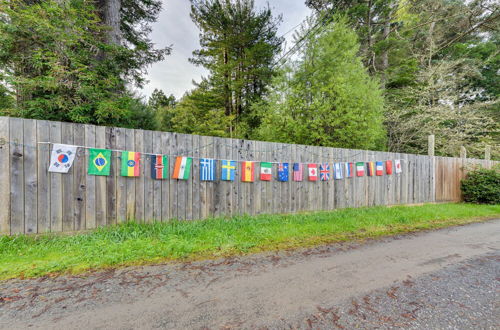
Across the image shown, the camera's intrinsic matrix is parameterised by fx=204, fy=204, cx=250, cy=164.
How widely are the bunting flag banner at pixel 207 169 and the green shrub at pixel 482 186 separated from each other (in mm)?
9454

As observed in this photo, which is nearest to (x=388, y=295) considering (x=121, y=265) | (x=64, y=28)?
(x=121, y=265)

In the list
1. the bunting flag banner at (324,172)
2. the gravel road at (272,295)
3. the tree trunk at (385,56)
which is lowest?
the gravel road at (272,295)

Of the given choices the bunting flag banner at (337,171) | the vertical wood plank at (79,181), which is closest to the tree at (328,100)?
the bunting flag banner at (337,171)

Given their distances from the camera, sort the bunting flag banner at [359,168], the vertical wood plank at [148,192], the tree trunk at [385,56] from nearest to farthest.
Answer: the vertical wood plank at [148,192] → the bunting flag banner at [359,168] → the tree trunk at [385,56]

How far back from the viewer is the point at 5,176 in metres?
2.78

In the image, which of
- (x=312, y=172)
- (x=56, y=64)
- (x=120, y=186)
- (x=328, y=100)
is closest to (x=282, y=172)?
(x=312, y=172)

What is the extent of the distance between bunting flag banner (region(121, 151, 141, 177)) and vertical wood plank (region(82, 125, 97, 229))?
1.46 ft

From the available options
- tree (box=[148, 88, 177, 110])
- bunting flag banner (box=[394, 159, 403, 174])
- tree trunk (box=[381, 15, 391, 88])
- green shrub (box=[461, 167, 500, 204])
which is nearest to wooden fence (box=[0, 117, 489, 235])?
bunting flag banner (box=[394, 159, 403, 174])

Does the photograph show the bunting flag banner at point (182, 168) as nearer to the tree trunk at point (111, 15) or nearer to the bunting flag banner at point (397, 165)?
the tree trunk at point (111, 15)

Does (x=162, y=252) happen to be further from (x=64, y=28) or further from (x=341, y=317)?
(x=64, y=28)

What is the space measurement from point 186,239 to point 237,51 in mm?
12738

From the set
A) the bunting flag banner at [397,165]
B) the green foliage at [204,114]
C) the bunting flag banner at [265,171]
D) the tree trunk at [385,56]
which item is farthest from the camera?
the green foliage at [204,114]

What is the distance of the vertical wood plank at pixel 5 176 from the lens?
2.74 meters

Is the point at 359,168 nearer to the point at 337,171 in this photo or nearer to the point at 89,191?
the point at 337,171
